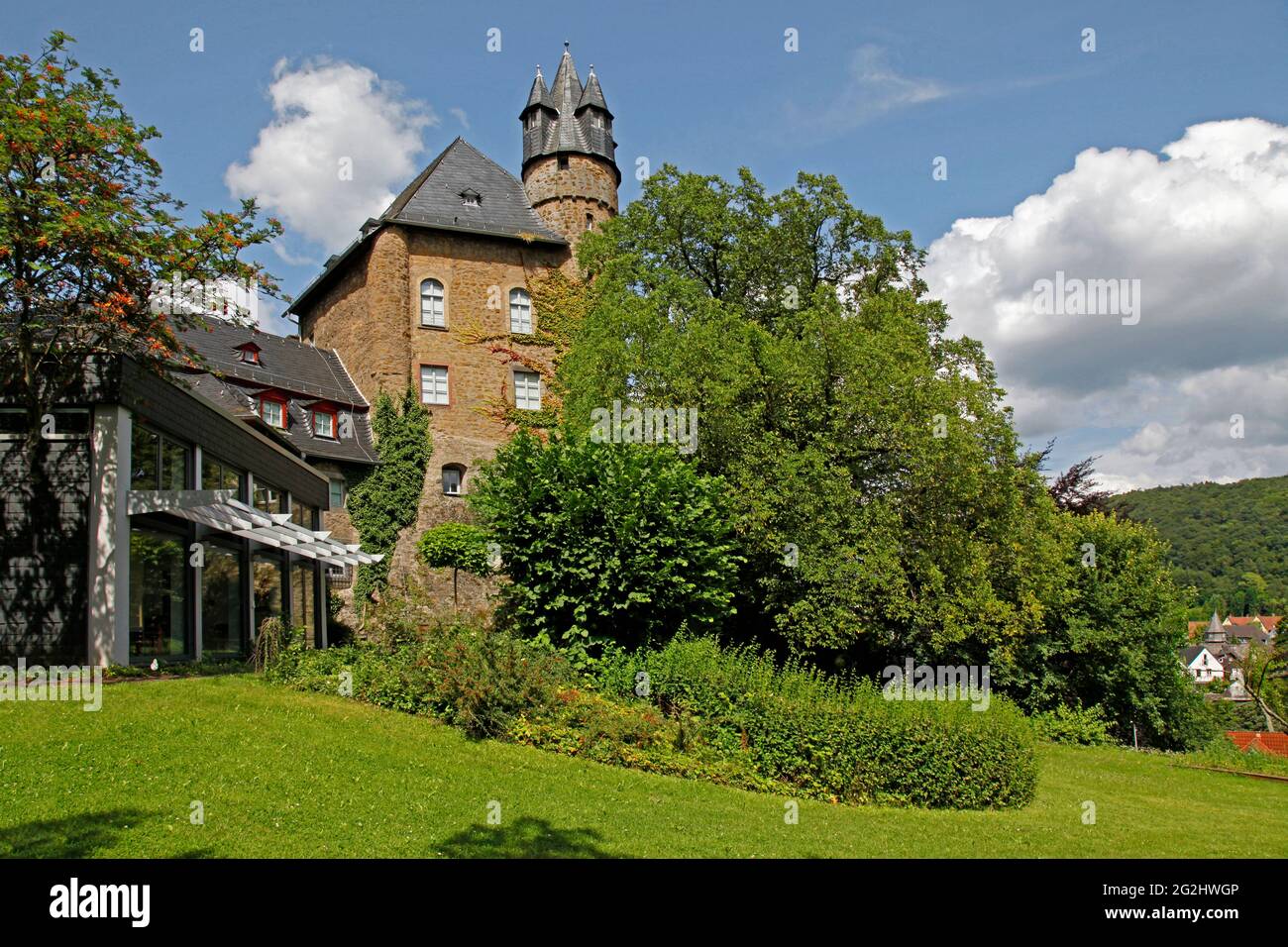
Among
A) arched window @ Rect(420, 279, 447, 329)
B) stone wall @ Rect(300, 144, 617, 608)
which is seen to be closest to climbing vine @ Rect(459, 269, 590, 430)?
stone wall @ Rect(300, 144, 617, 608)

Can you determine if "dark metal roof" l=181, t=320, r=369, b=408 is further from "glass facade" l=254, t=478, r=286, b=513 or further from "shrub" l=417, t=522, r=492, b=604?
"glass facade" l=254, t=478, r=286, b=513

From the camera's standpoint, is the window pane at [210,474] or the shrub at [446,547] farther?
the shrub at [446,547]

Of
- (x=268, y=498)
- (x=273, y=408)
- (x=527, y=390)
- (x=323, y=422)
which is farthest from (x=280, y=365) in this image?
(x=268, y=498)

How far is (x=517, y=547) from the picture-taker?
16.0m

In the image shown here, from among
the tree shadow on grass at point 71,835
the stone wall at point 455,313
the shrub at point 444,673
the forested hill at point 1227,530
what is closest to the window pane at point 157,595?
the shrub at point 444,673

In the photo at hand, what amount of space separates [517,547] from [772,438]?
7357 mm

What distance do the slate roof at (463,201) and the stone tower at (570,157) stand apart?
83 centimetres

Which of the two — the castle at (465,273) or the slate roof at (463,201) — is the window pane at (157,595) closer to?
the castle at (465,273)

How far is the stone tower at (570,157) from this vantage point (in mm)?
38188

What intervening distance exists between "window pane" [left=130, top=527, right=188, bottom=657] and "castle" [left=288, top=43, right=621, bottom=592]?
1553 cm

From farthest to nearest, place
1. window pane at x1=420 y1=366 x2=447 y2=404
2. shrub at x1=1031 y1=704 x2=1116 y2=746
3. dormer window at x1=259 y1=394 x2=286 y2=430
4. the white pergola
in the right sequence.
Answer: window pane at x1=420 y1=366 x2=447 y2=404, dormer window at x1=259 y1=394 x2=286 y2=430, shrub at x1=1031 y1=704 x2=1116 y2=746, the white pergola

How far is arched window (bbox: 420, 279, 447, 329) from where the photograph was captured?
3572cm

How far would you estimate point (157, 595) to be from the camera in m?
15.6

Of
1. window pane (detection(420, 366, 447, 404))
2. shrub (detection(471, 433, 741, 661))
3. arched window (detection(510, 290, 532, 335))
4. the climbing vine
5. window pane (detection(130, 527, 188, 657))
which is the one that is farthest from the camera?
arched window (detection(510, 290, 532, 335))
